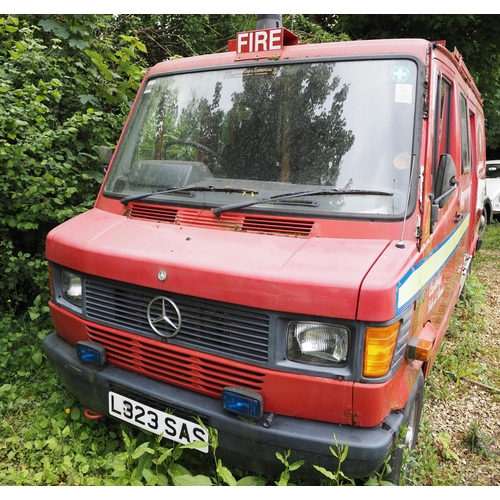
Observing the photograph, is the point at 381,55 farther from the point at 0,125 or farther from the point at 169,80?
the point at 0,125

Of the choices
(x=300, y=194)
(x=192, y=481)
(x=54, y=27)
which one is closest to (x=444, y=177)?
(x=300, y=194)

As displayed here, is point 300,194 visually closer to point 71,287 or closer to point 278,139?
point 278,139

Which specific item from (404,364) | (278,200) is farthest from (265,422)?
(278,200)

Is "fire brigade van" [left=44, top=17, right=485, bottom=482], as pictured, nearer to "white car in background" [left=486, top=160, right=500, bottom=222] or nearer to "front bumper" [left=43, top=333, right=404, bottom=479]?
"front bumper" [left=43, top=333, right=404, bottom=479]

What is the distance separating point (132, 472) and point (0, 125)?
9.56 ft

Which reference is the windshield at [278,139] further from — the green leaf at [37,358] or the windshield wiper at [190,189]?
the green leaf at [37,358]

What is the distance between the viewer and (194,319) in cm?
237

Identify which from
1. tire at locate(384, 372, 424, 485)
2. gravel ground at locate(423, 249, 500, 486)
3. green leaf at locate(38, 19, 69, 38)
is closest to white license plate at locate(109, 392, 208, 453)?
tire at locate(384, 372, 424, 485)

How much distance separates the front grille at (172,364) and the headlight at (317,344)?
21cm

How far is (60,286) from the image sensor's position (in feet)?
9.72

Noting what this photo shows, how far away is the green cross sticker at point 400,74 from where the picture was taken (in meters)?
2.62

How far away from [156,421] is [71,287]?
0.98 m

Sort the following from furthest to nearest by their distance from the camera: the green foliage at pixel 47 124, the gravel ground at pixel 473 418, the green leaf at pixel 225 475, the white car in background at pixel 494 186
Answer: the white car in background at pixel 494 186 < the green foliage at pixel 47 124 < the gravel ground at pixel 473 418 < the green leaf at pixel 225 475

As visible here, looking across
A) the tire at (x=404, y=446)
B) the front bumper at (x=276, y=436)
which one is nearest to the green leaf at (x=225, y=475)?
the front bumper at (x=276, y=436)
